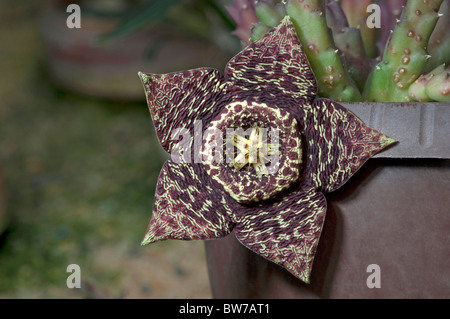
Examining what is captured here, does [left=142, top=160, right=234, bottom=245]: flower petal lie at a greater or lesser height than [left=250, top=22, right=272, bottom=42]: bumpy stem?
lesser

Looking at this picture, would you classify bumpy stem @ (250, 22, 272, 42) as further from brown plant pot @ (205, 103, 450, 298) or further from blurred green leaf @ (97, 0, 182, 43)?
blurred green leaf @ (97, 0, 182, 43)

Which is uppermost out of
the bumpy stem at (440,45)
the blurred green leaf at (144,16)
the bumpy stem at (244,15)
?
the blurred green leaf at (144,16)

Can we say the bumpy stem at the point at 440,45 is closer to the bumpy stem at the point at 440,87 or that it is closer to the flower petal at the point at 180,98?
the bumpy stem at the point at 440,87

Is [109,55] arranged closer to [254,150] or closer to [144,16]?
[144,16]

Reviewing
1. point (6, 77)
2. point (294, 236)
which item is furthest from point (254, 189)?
point (6, 77)

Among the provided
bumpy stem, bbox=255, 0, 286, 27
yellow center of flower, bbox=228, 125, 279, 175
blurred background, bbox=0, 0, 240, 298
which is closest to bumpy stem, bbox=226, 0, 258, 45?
bumpy stem, bbox=255, 0, 286, 27

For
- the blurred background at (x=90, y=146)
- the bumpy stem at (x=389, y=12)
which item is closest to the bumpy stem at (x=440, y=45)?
the bumpy stem at (x=389, y=12)

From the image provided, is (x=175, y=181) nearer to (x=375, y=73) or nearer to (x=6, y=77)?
(x=375, y=73)
